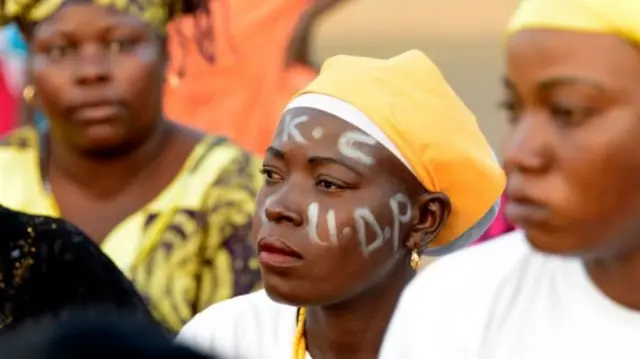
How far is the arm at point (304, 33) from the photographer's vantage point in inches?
211

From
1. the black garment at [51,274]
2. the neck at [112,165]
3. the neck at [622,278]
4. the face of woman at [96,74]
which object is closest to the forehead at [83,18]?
the face of woman at [96,74]

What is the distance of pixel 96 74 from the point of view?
10.5 ft

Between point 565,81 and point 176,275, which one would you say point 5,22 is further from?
point 565,81

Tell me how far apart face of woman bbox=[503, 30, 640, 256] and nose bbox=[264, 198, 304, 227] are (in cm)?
74

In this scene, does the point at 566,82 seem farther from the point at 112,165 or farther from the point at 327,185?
the point at 112,165

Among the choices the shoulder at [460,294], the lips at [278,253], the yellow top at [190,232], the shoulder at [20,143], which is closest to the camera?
the shoulder at [460,294]

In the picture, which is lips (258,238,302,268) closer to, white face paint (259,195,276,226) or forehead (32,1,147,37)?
white face paint (259,195,276,226)

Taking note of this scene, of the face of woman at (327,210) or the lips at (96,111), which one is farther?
the lips at (96,111)

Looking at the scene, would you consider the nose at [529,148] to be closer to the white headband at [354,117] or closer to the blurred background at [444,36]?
the white headband at [354,117]

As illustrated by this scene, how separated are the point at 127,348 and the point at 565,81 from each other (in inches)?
30.5

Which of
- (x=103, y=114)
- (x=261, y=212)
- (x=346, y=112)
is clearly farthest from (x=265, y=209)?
(x=103, y=114)

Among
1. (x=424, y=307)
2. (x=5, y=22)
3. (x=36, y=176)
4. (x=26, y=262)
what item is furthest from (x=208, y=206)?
(x=424, y=307)

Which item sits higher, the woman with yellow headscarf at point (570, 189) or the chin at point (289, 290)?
the woman with yellow headscarf at point (570, 189)

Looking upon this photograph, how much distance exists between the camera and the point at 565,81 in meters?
1.70
